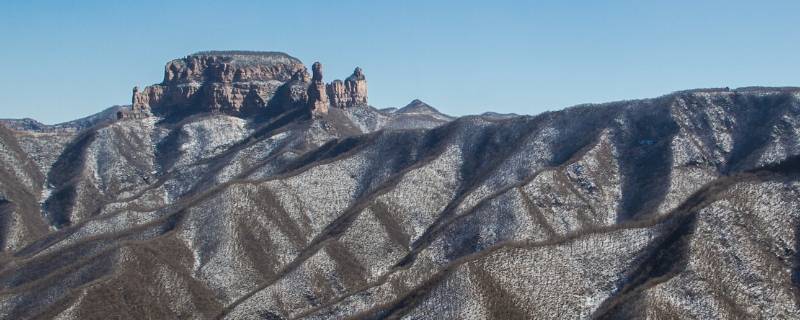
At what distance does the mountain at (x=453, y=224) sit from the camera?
8044 cm

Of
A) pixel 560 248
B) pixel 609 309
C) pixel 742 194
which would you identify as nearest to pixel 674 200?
pixel 742 194

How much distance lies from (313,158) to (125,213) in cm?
4393

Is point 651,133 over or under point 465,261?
over

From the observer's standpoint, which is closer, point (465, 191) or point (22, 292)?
point (22, 292)

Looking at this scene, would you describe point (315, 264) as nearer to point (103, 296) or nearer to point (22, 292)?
point (103, 296)

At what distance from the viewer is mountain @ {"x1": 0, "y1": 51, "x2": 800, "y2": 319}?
80.4m

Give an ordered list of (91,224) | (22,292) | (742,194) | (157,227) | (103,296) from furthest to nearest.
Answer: (91,224)
(157,227)
(22,292)
(103,296)
(742,194)

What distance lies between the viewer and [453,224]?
116 meters

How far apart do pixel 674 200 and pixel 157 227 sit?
7060 cm

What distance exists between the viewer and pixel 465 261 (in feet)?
276

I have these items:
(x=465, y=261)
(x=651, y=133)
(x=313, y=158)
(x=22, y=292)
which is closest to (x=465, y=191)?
(x=651, y=133)

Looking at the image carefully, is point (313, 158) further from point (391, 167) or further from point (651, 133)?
point (651, 133)

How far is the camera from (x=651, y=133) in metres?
150

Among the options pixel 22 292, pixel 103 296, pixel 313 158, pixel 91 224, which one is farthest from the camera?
pixel 313 158
